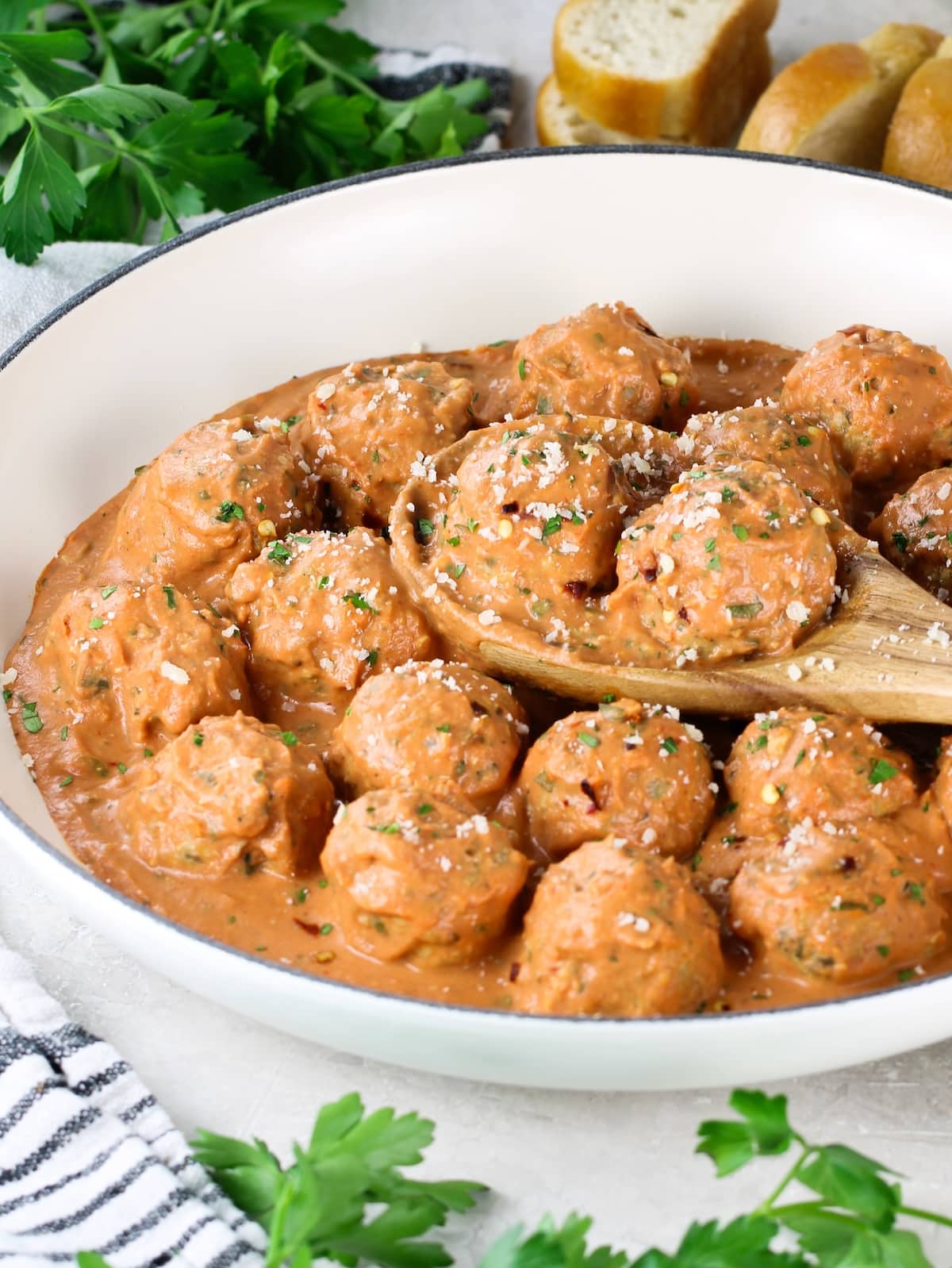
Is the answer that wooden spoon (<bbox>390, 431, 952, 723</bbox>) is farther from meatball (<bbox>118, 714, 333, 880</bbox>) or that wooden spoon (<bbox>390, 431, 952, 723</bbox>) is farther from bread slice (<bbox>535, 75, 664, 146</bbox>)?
bread slice (<bbox>535, 75, 664, 146</bbox>)

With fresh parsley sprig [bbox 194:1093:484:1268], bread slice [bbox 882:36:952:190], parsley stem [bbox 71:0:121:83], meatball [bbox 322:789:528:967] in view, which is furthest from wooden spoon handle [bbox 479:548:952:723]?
parsley stem [bbox 71:0:121:83]

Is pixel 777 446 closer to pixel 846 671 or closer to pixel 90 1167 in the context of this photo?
pixel 846 671

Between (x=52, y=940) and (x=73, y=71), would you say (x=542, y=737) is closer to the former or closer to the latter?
(x=52, y=940)

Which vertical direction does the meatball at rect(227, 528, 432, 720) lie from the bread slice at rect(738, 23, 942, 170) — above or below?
below

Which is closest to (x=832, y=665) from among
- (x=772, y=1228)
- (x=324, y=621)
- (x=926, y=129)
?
(x=324, y=621)

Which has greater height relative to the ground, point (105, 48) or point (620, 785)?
point (105, 48)

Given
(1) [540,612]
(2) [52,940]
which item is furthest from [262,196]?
(2) [52,940]
